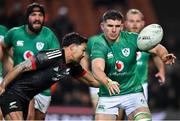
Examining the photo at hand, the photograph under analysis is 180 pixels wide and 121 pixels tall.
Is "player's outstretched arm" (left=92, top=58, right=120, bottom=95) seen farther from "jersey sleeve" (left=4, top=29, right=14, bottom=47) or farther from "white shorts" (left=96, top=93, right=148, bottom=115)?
"jersey sleeve" (left=4, top=29, right=14, bottom=47)

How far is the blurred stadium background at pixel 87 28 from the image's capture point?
555 inches

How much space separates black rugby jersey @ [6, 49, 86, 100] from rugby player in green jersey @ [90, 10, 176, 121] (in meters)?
0.49

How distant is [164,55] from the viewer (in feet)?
29.1

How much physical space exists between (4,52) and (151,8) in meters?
8.88

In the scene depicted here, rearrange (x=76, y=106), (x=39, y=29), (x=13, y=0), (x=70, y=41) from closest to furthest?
(x=70, y=41) → (x=39, y=29) → (x=76, y=106) → (x=13, y=0)

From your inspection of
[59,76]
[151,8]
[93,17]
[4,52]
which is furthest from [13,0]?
[59,76]

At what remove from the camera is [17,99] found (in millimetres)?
8594

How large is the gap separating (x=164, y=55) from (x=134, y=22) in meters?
2.08

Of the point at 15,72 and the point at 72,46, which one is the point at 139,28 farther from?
the point at 15,72

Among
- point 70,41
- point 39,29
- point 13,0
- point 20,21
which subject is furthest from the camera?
point 13,0

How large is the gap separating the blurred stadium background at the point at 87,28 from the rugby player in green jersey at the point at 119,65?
3520mm

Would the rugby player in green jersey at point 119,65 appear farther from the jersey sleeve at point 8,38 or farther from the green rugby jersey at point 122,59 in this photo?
the jersey sleeve at point 8,38

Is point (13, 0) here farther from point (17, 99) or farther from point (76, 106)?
point (17, 99)

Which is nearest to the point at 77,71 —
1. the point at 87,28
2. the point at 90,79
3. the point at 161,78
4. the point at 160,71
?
the point at 90,79
